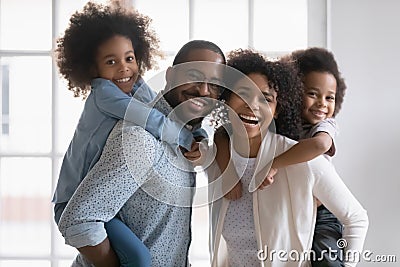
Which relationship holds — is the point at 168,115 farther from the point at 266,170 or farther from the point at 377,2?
the point at 377,2

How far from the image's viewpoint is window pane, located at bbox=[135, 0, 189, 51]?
7.65ft

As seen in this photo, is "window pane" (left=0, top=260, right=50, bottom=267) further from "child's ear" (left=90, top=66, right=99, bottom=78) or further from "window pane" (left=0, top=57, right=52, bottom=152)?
"child's ear" (left=90, top=66, right=99, bottom=78)

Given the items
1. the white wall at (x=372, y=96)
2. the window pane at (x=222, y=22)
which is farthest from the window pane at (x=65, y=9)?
the white wall at (x=372, y=96)

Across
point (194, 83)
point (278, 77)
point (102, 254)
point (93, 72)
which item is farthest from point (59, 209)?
point (278, 77)

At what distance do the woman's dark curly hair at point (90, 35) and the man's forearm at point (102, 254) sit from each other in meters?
0.40

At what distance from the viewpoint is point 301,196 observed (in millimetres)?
1516

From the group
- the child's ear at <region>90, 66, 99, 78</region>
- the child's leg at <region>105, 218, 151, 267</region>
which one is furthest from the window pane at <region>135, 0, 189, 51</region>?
the child's leg at <region>105, 218, 151, 267</region>

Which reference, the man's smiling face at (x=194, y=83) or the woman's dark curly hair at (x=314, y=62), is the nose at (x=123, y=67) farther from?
the woman's dark curly hair at (x=314, y=62)

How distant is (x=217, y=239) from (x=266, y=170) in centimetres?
21

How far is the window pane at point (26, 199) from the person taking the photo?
93.3 inches

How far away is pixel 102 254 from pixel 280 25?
1.26 meters

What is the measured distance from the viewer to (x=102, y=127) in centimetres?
144

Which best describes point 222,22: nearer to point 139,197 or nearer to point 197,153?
point 197,153

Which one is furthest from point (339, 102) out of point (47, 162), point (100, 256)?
point (47, 162)
